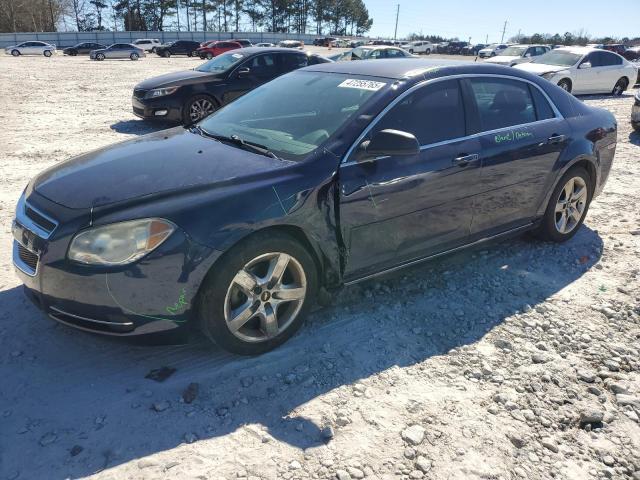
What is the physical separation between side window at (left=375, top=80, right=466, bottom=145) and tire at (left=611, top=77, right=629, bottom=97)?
1599cm

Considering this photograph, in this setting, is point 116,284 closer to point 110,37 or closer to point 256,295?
point 256,295

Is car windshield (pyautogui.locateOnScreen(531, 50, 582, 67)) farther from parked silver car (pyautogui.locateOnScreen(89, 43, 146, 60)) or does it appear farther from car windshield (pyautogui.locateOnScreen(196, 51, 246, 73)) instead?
parked silver car (pyautogui.locateOnScreen(89, 43, 146, 60))

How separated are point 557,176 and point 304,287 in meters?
2.71

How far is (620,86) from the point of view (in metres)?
17.0

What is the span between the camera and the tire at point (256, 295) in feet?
9.25

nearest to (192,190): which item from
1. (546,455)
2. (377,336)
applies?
(377,336)

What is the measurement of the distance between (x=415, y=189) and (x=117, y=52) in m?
43.5

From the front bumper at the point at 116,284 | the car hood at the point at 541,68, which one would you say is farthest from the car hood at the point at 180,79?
the car hood at the point at 541,68

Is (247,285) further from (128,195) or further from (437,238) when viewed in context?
(437,238)

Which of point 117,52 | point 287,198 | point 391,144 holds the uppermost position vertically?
point 391,144

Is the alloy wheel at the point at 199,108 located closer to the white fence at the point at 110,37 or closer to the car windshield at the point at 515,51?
the car windshield at the point at 515,51

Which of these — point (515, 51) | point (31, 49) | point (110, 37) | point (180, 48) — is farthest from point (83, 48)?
point (515, 51)

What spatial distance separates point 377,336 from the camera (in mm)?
3381

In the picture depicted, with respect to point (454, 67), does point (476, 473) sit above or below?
below
